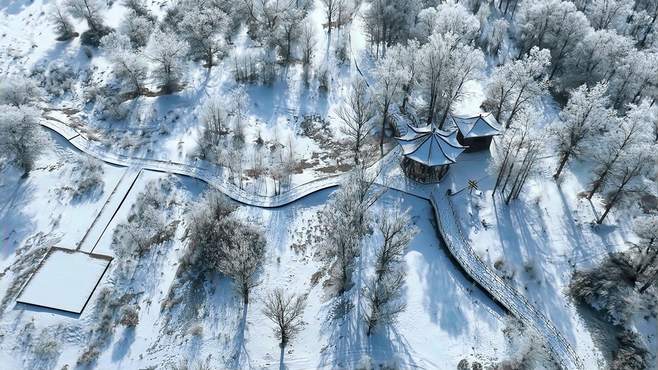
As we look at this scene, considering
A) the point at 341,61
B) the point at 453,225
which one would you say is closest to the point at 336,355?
the point at 453,225

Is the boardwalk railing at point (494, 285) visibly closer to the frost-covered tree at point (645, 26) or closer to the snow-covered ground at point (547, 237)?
the snow-covered ground at point (547, 237)

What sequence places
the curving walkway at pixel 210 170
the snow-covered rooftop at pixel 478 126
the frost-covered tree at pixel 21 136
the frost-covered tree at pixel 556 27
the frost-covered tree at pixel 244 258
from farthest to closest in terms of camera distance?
the frost-covered tree at pixel 556 27 < the snow-covered rooftop at pixel 478 126 < the curving walkway at pixel 210 170 < the frost-covered tree at pixel 21 136 < the frost-covered tree at pixel 244 258

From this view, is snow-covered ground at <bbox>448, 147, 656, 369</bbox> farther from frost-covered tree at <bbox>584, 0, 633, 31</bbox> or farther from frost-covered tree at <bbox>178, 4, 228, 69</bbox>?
frost-covered tree at <bbox>178, 4, 228, 69</bbox>

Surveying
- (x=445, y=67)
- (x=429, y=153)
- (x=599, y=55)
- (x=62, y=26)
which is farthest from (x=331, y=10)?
(x=62, y=26)

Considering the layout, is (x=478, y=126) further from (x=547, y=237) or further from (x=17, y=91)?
(x=17, y=91)

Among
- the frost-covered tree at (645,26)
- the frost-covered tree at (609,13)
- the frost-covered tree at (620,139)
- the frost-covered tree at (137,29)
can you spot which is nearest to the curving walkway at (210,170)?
the frost-covered tree at (137,29)

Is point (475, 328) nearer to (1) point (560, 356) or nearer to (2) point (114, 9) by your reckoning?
(1) point (560, 356)
